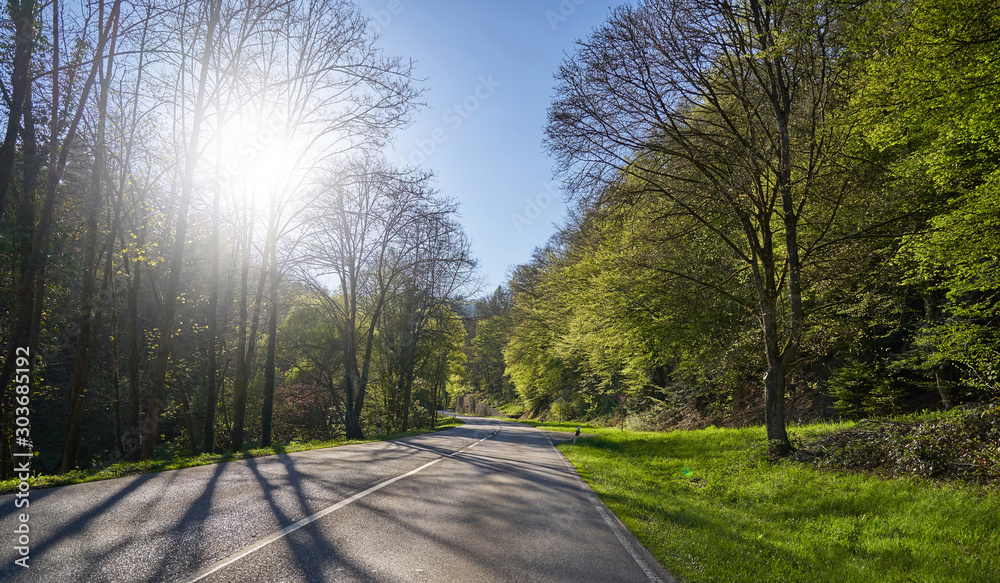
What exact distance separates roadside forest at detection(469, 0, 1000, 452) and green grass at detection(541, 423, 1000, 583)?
9.79 feet

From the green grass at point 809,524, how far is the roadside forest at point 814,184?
2984 mm

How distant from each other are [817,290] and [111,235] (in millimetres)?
20472

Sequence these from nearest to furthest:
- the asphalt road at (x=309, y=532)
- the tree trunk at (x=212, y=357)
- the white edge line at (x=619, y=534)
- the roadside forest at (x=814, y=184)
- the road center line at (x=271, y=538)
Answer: the road center line at (x=271, y=538), the asphalt road at (x=309, y=532), the white edge line at (x=619, y=534), the roadside forest at (x=814, y=184), the tree trunk at (x=212, y=357)

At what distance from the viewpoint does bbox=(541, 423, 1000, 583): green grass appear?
4.31 metres

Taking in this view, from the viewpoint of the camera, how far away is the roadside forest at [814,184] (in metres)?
7.42

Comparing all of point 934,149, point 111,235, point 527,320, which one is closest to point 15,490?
point 111,235

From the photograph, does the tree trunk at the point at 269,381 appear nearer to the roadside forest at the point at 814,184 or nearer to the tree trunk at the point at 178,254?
the tree trunk at the point at 178,254

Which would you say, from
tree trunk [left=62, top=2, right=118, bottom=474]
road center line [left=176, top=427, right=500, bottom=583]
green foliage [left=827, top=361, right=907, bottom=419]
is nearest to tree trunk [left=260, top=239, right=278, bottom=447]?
tree trunk [left=62, top=2, right=118, bottom=474]

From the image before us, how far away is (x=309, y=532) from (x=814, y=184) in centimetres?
→ 1159

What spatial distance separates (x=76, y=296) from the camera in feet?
51.5

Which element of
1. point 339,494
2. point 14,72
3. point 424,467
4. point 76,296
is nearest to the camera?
point 339,494

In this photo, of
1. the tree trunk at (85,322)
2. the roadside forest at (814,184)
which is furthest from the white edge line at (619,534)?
Answer: the tree trunk at (85,322)

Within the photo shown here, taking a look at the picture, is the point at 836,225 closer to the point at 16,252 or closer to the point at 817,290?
the point at 817,290

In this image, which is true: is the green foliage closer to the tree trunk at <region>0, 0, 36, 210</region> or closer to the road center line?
the road center line
